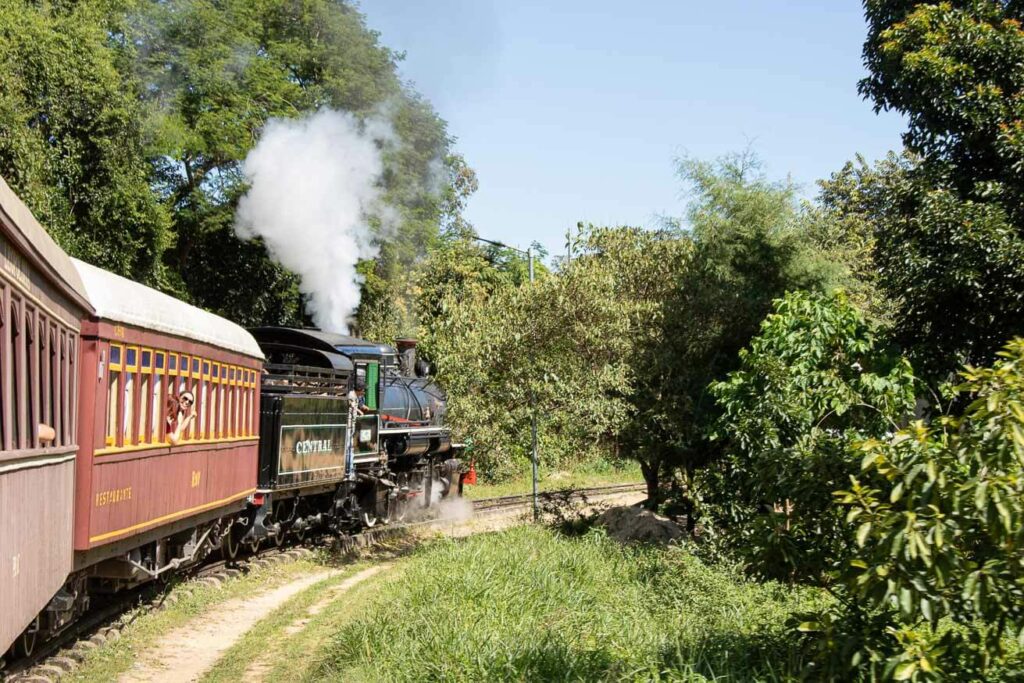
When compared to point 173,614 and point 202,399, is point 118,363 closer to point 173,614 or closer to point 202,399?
point 202,399

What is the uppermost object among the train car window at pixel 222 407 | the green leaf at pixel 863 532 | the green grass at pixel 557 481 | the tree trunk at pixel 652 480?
the train car window at pixel 222 407

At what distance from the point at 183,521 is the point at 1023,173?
9668 mm

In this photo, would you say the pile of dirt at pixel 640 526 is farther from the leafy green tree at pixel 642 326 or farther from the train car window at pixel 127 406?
the train car window at pixel 127 406

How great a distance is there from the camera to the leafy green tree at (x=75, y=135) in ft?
68.6

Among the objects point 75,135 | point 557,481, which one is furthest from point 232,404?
point 557,481

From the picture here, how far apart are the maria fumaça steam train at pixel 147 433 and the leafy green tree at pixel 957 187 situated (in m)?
7.93

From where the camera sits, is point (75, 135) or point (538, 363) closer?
point (538, 363)

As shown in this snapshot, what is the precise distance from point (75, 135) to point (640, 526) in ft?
47.5

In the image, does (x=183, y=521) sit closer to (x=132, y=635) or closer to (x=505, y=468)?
(x=132, y=635)

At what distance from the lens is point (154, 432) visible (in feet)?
33.6

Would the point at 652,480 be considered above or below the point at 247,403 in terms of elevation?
below

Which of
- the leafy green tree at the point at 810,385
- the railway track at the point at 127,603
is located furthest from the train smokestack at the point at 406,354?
the leafy green tree at the point at 810,385

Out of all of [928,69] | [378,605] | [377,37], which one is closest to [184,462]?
[378,605]

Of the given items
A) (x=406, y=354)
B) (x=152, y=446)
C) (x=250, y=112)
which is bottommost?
(x=152, y=446)
